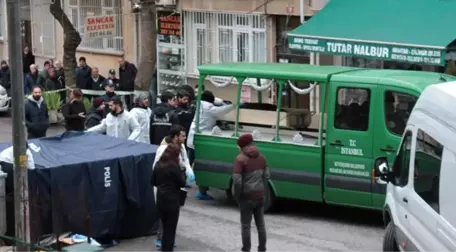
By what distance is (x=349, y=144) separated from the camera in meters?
14.0

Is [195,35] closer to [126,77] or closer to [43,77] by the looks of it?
[126,77]

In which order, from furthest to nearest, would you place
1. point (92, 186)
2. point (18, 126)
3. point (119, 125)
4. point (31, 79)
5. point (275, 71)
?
point (31, 79) → point (119, 125) → point (275, 71) → point (92, 186) → point (18, 126)

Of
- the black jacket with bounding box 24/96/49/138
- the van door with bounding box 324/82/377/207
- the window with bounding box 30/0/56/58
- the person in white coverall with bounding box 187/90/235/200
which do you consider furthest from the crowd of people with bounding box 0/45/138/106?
the van door with bounding box 324/82/377/207

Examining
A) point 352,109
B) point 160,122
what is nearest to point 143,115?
point 160,122

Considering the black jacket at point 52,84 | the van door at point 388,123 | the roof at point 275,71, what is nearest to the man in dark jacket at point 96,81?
the black jacket at point 52,84

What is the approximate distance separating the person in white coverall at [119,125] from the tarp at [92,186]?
2167 mm

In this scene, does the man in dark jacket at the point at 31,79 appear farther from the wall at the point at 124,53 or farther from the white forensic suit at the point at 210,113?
the white forensic suit at the point at 210,113

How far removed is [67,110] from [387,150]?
6.59 meters

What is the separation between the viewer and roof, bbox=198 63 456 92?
13.7 metres

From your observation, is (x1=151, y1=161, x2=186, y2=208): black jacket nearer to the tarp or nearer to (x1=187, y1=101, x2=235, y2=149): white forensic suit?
the tarp

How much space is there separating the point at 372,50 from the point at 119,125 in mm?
6019

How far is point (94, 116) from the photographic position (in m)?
17.8

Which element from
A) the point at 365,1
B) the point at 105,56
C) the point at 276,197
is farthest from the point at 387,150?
the point at 105,56

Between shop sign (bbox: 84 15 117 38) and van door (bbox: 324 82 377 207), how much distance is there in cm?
1203
